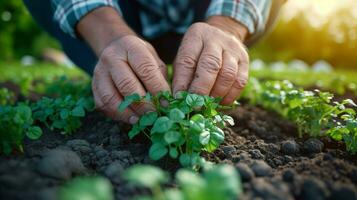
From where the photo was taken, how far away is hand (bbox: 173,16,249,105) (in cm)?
176

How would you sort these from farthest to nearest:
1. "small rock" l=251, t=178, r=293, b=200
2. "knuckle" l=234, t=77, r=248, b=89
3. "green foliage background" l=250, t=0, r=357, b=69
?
"green foliage background" l=250, t=0, r=357, b=69
"knuckle" l=234, t=77, r=248, b=89
"small rock" l=251, t=178, r=293, b=200

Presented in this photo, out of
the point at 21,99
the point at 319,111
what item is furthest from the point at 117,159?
the point at 21,99

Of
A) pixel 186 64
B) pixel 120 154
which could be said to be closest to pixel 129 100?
pixel 120 154

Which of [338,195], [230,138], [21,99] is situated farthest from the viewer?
[21,99]


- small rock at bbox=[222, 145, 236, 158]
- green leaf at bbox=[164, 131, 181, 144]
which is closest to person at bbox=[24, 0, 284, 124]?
small rock at bbox=[222, 145, 236, 158]

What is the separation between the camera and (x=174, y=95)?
1770mm

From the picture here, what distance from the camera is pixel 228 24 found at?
224 cm

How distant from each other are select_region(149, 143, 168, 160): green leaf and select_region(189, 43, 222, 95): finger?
371mm

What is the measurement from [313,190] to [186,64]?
79 cm

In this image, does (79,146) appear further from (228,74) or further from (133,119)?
(228,74)

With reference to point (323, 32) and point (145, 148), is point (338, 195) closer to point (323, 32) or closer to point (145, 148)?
point (145, 148)

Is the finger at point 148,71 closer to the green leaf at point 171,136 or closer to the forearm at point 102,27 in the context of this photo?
the forearm at point 102,27

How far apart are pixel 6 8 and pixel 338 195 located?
21.3ft

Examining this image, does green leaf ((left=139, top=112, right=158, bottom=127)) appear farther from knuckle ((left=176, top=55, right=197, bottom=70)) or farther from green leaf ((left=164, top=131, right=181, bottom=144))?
knuckle ((left=176, top=55, right=197, bottom=70))
